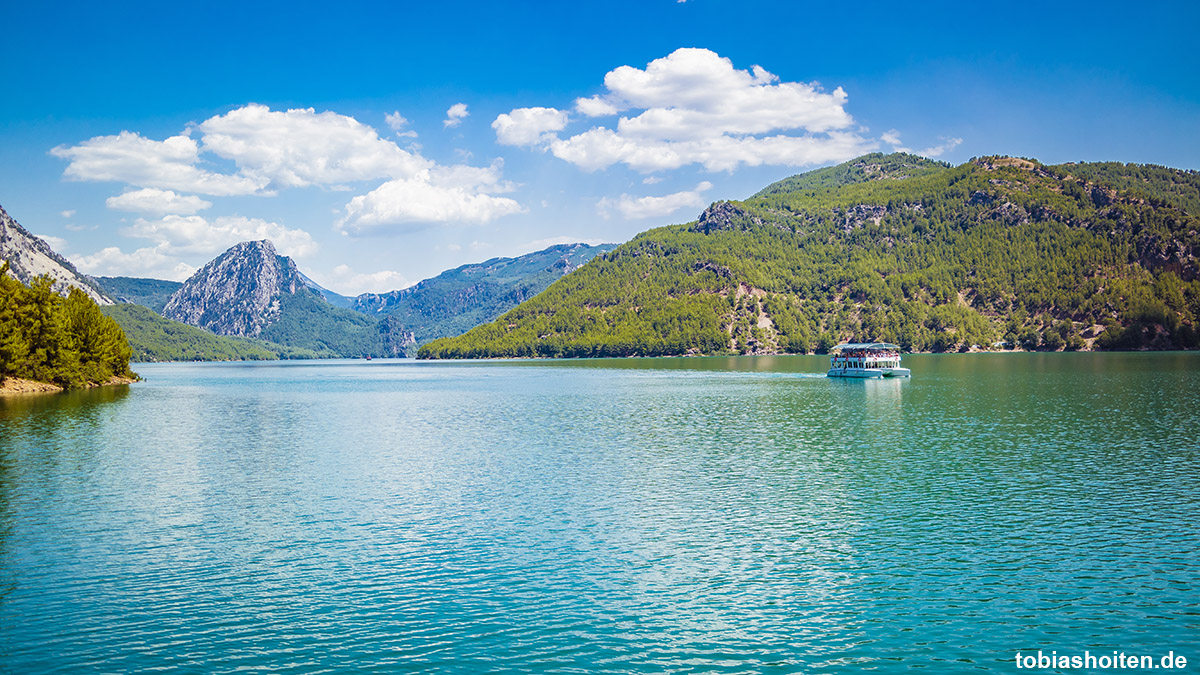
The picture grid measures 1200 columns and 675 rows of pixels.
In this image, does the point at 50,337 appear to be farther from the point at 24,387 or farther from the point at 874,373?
the point at 874,373

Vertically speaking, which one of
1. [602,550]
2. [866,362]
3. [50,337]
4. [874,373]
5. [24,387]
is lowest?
[602,550]

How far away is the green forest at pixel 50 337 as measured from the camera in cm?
11094

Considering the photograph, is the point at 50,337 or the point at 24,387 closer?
the point at 24,387

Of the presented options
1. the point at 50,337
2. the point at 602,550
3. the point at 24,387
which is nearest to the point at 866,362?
the point at 602,550

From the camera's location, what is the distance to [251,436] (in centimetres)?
7150

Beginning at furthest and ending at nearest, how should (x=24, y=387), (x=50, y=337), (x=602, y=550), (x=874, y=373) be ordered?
(x=874, y=373) < (x=50, y=337) < (x=24, y=387) < (x=602, y=550)

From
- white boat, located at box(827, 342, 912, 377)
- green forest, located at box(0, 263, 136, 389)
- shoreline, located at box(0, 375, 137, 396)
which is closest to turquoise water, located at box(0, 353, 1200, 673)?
green forest, located at box(0, 263, 136, 389)

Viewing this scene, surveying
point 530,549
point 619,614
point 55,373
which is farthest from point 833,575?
point 55,373

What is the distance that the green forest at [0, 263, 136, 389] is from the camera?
111 metres

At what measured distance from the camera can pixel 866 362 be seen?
6599 inches

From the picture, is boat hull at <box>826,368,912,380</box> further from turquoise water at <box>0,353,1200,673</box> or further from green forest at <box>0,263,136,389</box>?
green forest at <box>0,263,136,389</box>

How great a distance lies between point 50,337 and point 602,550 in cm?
12678

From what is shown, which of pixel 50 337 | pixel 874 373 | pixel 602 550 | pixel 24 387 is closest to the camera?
pixel 602 550

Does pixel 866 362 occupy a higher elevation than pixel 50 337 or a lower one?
lower
